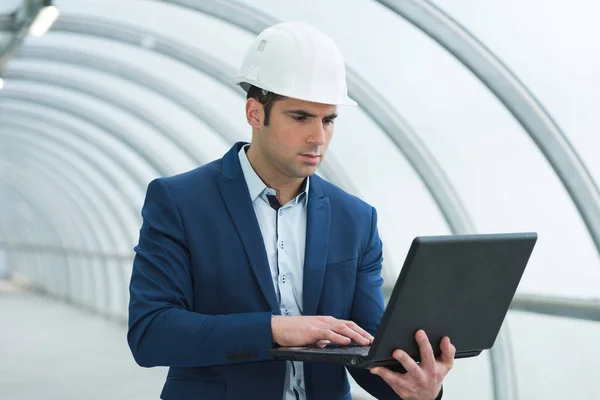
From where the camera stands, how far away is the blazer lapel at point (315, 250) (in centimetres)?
300

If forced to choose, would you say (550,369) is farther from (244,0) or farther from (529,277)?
(244,0)

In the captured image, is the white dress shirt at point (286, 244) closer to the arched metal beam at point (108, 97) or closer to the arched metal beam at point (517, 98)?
the arched metal beam at point (517, 98)

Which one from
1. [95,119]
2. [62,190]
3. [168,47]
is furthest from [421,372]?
[62,190]

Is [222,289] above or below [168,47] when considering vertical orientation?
below

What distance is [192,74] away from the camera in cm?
1249

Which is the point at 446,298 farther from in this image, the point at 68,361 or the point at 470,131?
the point at 68,361

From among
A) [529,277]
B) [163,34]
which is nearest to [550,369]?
[529,277]

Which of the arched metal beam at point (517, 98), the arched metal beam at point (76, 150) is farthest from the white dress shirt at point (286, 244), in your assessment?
the arched metal beam at point (76, 150)

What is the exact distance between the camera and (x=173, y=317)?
2818mm

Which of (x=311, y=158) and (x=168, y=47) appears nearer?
(x=311, y=158)

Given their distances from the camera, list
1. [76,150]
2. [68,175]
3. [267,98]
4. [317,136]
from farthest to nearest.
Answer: [68,175]
[76,150]
[267,98]
[317,136]

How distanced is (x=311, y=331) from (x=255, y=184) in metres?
0.63

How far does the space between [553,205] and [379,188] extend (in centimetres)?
255

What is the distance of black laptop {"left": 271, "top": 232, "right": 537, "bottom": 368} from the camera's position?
2.55m
